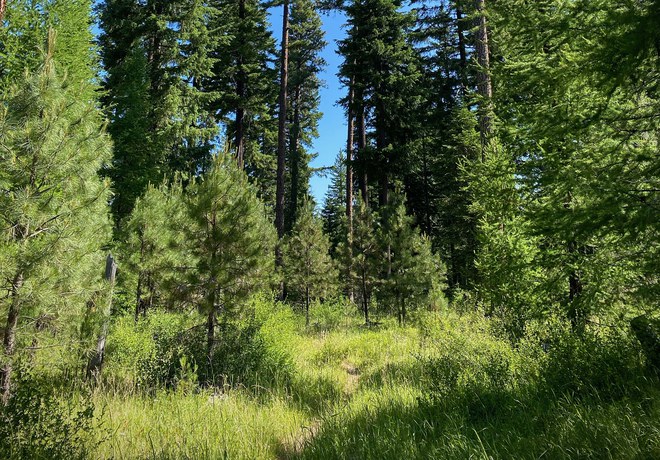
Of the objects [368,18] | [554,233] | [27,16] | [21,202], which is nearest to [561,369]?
[554,233]

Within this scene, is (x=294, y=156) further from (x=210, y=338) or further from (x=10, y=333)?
(x=10, y=333)

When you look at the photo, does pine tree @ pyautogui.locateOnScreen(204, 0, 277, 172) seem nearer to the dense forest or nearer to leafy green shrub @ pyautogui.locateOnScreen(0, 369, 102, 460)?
the dense forest

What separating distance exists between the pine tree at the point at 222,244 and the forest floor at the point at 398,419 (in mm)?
1647

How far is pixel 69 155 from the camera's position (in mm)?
4371

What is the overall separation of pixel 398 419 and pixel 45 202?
16.2 ft

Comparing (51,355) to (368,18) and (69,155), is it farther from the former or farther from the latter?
(368,18)

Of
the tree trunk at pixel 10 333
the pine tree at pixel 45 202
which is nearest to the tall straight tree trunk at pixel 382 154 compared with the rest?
the pine tree at pixel 45 202

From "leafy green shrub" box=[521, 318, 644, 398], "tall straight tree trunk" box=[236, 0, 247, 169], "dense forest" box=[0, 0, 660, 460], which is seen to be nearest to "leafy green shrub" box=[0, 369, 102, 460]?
"dense forest" box=[0, 0, 660, 460]

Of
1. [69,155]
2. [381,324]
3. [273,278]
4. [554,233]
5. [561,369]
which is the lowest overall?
[381,324]

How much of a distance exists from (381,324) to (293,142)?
67.2ft

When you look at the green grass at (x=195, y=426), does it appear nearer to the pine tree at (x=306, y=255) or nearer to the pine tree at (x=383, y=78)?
the pine tree at (x=306, y=255)

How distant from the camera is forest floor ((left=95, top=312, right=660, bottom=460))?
2662 millimetres

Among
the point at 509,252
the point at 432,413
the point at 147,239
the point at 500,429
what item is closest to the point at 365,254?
the point at 147,239

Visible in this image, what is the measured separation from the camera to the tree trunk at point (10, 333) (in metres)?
3.91
